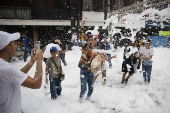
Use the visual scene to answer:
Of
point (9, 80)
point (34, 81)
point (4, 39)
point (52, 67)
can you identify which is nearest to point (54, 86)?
point (52, 67)

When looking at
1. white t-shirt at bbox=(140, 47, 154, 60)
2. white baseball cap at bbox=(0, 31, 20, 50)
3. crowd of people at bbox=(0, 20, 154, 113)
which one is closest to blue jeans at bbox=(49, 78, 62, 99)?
crowd of people at bbox=(0, 20, 154, 113)

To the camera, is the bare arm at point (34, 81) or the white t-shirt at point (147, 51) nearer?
the bare arm at point (34, 81)

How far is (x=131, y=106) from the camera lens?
3371 mm

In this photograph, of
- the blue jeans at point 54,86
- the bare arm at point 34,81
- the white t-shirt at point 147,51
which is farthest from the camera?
the white t-shirt at point 147,51

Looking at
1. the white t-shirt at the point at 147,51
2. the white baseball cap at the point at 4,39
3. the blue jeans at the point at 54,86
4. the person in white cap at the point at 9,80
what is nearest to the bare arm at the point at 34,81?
the person in white cap at the point at 9,80

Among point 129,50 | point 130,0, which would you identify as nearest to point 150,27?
point 130,0

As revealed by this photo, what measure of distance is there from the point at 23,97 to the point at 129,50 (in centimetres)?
427

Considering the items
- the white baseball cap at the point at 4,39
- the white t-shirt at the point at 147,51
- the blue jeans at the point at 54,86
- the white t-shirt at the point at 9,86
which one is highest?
the white baseball cap at the point at 4,39

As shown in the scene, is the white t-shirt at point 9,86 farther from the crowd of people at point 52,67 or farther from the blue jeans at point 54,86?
the blue jeans at point 54,86

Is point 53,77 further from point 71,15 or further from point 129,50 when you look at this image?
point 71,15

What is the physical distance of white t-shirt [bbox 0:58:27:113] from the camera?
1.13 m

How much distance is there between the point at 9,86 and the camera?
47.1 inches

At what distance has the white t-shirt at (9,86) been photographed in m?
1.13

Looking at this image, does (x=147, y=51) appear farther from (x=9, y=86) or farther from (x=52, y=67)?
(x=9, y=86)
